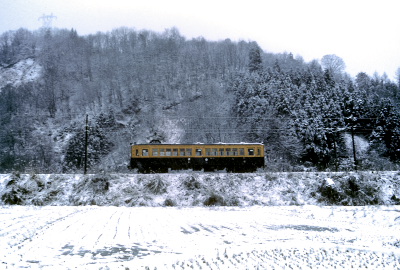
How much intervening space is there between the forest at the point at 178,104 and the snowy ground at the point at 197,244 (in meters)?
15.4

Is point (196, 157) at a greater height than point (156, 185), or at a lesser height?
greater

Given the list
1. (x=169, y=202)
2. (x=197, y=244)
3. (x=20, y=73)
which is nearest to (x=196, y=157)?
(x=169, y=202)

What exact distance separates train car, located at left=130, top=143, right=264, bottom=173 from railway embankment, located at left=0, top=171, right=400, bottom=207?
485 cm

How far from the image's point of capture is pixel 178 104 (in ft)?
247

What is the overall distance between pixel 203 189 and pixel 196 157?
718 cm

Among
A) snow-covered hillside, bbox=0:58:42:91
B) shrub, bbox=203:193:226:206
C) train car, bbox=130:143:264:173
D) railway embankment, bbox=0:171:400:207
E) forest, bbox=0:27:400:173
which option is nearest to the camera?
shrub, bbox=203:193:226:206

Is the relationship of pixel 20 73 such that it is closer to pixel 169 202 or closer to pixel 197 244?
pixel 169 202

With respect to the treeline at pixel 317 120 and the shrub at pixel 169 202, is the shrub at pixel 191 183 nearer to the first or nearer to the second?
the shrub at pixel 169 202

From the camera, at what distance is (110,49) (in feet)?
346

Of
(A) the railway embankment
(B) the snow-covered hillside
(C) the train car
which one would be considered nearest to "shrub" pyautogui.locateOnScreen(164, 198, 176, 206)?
(A) the railway embankment

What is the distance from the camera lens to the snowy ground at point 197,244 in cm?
627

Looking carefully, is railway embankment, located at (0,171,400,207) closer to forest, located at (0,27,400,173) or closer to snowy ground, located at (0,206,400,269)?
forest, located at (0,27,400,173)

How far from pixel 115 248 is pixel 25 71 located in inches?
3917

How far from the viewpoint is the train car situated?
28.7 m
